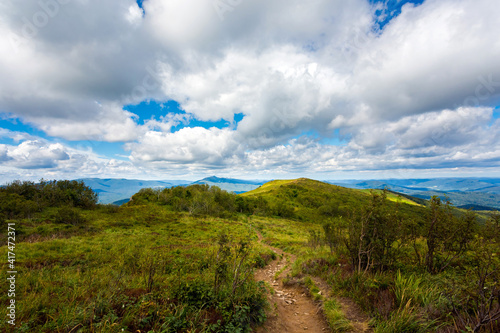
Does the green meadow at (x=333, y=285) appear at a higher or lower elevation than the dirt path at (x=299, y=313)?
higher

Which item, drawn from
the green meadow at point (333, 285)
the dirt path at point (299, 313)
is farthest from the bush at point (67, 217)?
the dirt path at point (299, 313)

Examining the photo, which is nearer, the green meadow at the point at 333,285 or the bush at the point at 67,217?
the green meadow at the point at 333,285

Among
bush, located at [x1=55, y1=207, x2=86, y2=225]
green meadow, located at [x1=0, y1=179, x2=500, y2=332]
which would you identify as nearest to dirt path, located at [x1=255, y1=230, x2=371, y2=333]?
green meadow, located at [x1=0, y1=179, x2=500, y2=332]

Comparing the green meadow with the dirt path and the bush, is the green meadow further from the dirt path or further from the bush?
the bush

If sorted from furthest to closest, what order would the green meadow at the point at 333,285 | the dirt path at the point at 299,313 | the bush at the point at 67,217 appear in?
the bush at the point at 67,217, the dirt path at the point at 299,313, the green meadow at the point at 333,285

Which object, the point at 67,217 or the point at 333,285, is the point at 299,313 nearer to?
the point at 333,285

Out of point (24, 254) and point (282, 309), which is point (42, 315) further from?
point (24, 254)

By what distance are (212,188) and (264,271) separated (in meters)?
56.4

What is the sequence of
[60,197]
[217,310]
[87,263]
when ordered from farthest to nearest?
1. [60,197]
2. [87,263]
3. [217,310]

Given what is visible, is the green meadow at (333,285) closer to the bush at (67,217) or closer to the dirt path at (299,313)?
the dirt path at (299,313)

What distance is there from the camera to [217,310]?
545cm

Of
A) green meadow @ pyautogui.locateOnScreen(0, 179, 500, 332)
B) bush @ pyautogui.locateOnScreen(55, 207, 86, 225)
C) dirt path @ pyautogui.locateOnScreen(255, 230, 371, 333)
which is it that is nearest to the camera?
green meadow @ pyautogui.locateOnScreen(0, 179, 500, 332)

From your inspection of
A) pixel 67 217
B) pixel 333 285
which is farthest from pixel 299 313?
pixel 67 217

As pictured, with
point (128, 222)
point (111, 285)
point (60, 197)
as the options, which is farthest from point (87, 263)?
point (60, 197)
